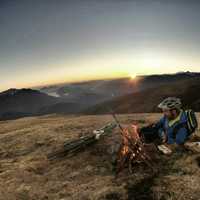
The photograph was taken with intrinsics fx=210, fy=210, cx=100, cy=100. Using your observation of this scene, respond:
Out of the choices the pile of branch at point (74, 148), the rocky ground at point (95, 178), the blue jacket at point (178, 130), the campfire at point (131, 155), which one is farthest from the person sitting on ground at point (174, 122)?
the pile of branch at point (74, 148)

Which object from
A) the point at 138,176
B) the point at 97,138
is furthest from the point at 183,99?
the point at 138,176

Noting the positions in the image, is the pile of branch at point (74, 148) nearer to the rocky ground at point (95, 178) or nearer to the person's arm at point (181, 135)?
the rocky ground at point (95, 178)

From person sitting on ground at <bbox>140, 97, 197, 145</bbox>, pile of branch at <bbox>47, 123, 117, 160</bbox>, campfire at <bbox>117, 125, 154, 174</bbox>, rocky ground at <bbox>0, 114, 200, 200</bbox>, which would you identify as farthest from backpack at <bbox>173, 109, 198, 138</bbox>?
pile of branch at <bbox>47, 123, 117, 160</bbox>

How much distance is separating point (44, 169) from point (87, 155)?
1.83 metres

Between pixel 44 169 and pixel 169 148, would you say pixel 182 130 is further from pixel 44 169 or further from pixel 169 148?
Result: pixel 44 169

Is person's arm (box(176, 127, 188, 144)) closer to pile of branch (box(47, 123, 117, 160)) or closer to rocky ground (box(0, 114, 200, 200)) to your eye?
rocky ground (box(0, 114, 200, 200))

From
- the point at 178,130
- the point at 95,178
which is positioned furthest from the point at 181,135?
the point at 95,178

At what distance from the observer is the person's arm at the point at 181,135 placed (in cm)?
766

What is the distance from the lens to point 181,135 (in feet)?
25.4

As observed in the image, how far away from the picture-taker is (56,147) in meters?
10.6

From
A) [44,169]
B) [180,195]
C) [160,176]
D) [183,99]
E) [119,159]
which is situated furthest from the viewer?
[183,99]

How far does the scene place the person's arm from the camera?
25.1 ft

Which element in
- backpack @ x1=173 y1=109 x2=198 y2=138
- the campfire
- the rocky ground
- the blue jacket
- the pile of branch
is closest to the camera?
the rocky ground

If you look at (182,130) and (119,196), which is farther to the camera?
(182,130)
